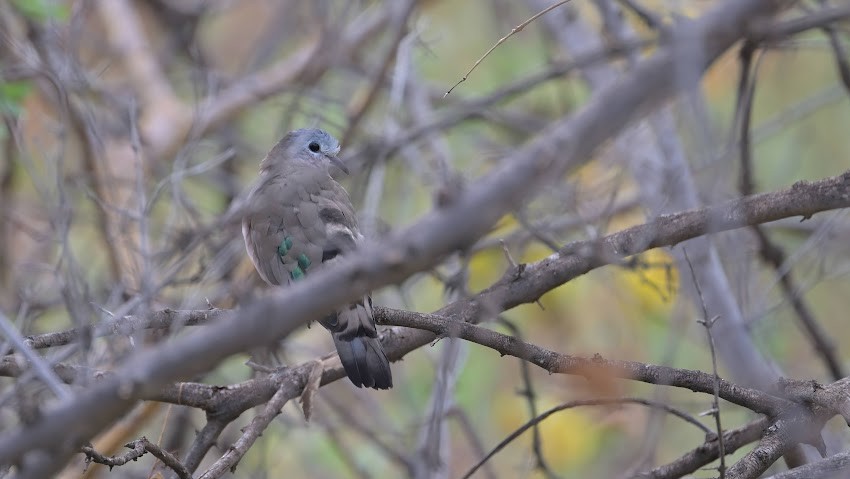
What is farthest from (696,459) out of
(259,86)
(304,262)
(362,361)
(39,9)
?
(259,86)

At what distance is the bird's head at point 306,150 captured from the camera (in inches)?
178

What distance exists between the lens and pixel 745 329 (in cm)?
412

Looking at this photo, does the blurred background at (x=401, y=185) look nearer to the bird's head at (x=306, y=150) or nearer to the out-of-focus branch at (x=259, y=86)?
the out-of-focus branch at (x=259, y=86)

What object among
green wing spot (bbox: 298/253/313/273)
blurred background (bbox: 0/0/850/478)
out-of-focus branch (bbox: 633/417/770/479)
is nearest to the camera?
out-of-focus branch (bbox: 633/417/770/479)


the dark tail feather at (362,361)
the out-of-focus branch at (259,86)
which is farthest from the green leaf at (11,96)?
the out-of-focus branch at (259,86)

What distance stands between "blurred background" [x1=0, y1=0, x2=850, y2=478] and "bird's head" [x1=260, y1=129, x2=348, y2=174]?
321 millimetres

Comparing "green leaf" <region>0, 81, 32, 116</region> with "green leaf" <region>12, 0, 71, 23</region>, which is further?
"green leaf" <region>12, 0, 71, 23</region>

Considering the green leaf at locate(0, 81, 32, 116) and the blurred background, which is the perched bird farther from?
the green leaf at locate(0, 81, 32, 116)

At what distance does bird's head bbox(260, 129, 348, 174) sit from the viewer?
14.8ft

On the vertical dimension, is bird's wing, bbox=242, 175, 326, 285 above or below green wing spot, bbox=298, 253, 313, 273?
above

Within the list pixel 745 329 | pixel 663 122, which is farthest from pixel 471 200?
pixel 663 122

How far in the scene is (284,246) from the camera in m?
3.80

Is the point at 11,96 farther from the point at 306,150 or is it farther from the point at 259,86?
the point at 259,86

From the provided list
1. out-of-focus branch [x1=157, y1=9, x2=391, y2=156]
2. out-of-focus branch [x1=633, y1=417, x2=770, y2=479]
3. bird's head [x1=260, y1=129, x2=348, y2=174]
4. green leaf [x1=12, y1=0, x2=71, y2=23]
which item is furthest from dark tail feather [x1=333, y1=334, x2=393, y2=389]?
out-of-focus branch [x1=157, y1=9, x2=391, y2=156]
